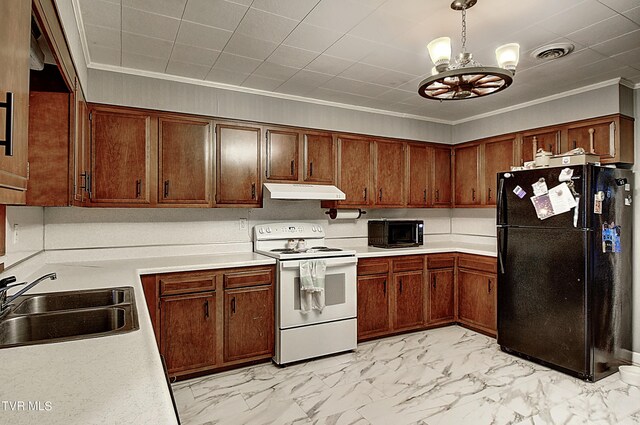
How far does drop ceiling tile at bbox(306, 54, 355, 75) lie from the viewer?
3.01m

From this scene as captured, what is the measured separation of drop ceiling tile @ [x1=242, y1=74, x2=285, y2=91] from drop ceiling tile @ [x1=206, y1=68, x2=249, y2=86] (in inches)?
2.2

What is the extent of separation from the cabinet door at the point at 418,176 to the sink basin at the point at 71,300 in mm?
3326

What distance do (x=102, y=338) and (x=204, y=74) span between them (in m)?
2.57

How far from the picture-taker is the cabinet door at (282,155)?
3.78 m

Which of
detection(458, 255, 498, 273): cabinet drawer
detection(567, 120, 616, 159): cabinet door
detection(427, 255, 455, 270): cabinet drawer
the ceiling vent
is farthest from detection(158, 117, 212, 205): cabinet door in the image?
detection(567, 120, 616, 159): cabinet door

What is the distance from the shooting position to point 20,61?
1035 mm

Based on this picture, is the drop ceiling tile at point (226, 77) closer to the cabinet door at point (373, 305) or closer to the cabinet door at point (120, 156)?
the cabinet door at point (120, 156)

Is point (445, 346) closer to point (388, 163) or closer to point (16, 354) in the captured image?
point (388, 163)

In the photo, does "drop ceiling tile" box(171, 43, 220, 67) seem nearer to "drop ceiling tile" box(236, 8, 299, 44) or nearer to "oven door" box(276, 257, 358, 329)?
"drop ceiling tile" box(236, 8, 299, 44)

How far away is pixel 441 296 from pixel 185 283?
2.75m

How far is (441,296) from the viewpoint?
4379mm

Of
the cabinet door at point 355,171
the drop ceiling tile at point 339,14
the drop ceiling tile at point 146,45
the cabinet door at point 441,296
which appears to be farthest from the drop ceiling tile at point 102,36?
the cabinet door at point 441,296

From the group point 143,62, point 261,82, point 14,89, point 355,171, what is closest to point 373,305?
point 355,171

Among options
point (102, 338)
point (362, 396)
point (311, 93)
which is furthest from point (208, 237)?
point (102, 338)
